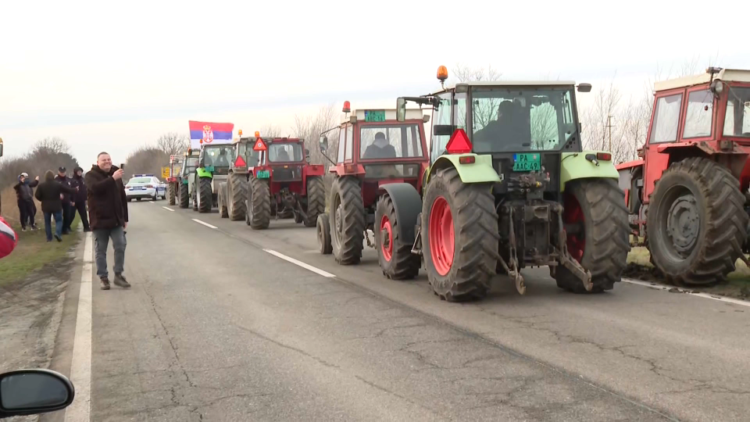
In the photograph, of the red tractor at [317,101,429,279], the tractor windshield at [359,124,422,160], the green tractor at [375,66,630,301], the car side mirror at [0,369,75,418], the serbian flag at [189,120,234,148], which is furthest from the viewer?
the serbian flag at [189,120,234,148]

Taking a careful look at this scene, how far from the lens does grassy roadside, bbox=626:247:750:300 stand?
8477mm

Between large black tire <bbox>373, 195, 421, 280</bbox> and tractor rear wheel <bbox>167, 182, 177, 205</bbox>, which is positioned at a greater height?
large black tire <bbox>373, 195, 421, 280</bbox>

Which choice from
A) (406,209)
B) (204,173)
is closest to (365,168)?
(406,209)

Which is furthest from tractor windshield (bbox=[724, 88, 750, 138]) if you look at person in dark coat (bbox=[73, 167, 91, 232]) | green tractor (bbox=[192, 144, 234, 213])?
green tractor (bbox=[192, 144, 234, 213])

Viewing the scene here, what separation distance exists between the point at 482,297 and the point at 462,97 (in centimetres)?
234

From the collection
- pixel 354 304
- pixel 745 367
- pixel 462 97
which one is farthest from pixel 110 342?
pixel 745 367

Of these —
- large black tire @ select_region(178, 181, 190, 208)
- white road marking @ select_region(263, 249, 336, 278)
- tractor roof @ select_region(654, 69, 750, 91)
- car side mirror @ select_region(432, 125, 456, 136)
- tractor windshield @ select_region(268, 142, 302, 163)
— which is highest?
tractor roof @ select_region(654, 69, 750, 91)

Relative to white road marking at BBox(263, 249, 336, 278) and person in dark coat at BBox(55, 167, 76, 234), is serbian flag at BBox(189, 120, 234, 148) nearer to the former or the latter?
person in dark coat at BBox(55, 167, 76, 234)

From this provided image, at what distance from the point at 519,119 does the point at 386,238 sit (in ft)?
8.61

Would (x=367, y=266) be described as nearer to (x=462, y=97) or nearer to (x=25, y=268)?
(x=462, y=97)

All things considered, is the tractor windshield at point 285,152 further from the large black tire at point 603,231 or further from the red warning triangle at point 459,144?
the large black tire at point 603,231

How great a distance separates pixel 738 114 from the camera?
9.20 m

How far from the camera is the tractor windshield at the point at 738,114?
9.15 meters

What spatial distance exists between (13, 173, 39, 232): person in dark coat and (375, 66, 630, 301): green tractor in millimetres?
14315
